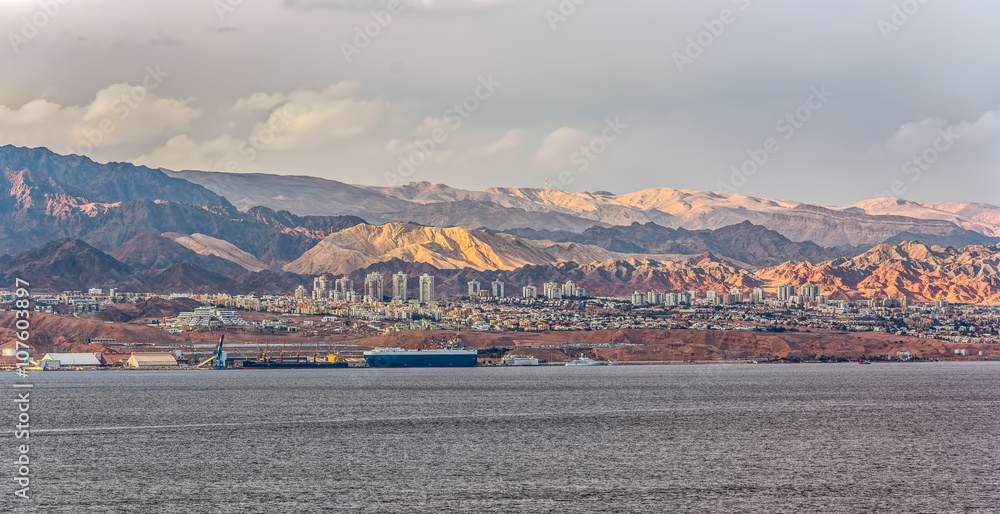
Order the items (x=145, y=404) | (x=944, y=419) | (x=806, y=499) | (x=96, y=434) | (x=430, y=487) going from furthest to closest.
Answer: (x=145, y=404) → (x=944, y=419) → (x=96, y=434) → (x=430, y=487) → (x=806, y=499)

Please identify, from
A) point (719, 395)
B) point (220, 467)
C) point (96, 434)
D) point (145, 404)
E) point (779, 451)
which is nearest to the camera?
point (220, 467)

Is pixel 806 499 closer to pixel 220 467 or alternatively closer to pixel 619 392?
pixel 220 467

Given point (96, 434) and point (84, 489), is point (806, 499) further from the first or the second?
point (96, 434)

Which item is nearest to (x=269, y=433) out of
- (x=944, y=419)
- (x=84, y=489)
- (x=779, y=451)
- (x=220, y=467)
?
(x=220, y=467)

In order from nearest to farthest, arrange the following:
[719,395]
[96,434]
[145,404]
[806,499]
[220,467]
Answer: [806,499] → [220,467] → [96,434] → [145,404] → [719,395]

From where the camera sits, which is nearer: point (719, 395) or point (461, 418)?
point (461, 418)

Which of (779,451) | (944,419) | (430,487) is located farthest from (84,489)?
(944,419)
